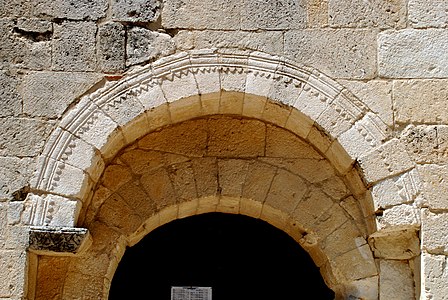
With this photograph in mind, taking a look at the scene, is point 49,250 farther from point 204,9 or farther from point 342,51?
point 342,51

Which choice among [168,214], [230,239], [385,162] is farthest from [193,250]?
[385,162]

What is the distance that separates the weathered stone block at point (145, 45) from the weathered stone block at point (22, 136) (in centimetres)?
72

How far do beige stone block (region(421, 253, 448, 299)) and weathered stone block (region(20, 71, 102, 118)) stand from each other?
8.03 ft

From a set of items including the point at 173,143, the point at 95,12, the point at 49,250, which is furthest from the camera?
the point at 173,143

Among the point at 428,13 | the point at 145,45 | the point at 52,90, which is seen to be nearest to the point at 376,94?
the point at 428,13

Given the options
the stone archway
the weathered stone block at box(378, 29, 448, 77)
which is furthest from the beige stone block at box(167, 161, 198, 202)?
the weathered stone block at box(378, 29, 448, 77)

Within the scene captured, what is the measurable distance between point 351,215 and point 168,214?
132 centimetres

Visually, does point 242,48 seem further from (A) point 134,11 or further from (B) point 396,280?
(B) point 396,280

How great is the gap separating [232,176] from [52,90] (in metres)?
1.40

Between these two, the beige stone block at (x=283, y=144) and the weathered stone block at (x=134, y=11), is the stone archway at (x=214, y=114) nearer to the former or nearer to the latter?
the beige stone block at (x=283, y=144)

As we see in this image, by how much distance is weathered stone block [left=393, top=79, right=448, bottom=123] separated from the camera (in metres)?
4.86

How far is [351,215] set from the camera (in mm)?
5145

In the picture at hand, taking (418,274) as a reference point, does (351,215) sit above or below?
above

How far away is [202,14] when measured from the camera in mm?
4984
